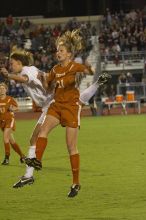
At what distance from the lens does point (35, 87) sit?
420 inches

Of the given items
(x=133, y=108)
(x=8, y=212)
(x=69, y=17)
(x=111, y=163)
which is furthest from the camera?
(x=69, y=17)

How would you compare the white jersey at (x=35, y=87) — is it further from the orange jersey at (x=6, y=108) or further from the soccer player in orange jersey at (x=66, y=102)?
the orange jersey at (x=6, y=108)

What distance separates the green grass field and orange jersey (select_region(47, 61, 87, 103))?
4.56 feet

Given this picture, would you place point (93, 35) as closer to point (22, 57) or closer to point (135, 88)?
point (135, 88)

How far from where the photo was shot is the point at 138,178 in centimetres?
1220

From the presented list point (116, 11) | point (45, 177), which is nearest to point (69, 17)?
point (116, 11)

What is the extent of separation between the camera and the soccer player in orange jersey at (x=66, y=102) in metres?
10.2

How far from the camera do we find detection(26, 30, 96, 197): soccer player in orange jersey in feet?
33.4

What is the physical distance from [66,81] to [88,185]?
2.18m

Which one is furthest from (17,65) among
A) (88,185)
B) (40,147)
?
(88,185)

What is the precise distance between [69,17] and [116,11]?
322 centimetres

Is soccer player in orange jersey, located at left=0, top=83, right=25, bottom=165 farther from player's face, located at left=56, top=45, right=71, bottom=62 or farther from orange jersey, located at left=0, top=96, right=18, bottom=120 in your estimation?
player's face, located at left=56, top=45, right=71, bottom=62

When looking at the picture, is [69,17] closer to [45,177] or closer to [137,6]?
[137,6]

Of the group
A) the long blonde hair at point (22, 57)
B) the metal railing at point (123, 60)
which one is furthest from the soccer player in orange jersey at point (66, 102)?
the metal railing at point (123, 60)
